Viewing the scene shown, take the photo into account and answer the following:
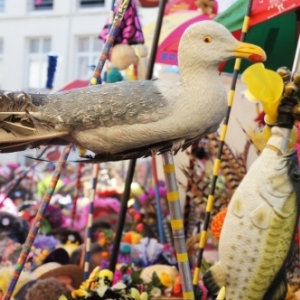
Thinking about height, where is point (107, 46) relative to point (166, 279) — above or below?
above

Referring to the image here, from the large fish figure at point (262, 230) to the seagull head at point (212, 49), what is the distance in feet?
0.52

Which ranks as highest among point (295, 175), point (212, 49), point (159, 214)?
point (212, 49)

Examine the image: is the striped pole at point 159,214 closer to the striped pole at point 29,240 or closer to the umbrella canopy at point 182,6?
the umbrella canopy at point 182,6

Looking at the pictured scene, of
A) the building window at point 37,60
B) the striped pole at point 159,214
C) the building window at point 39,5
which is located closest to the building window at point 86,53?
the building window at point 37,60

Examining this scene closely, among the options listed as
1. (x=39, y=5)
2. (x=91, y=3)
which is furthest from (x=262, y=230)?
(x=39, y=5)

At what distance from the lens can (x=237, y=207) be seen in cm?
131

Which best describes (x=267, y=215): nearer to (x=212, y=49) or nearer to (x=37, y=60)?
(x=212, y=49)

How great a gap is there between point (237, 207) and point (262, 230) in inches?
2.6

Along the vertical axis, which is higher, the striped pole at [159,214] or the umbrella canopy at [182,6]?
the umbrella canopy at [182,6]

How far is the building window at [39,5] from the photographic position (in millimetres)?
10500

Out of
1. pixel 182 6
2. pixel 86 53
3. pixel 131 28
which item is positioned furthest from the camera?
pixel 86 53

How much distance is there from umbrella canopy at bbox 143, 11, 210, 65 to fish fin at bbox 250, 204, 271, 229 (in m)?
2.07

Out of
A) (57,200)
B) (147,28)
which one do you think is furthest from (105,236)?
(147,28)

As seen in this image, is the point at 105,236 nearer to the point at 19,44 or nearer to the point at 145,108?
the point at 145,108
